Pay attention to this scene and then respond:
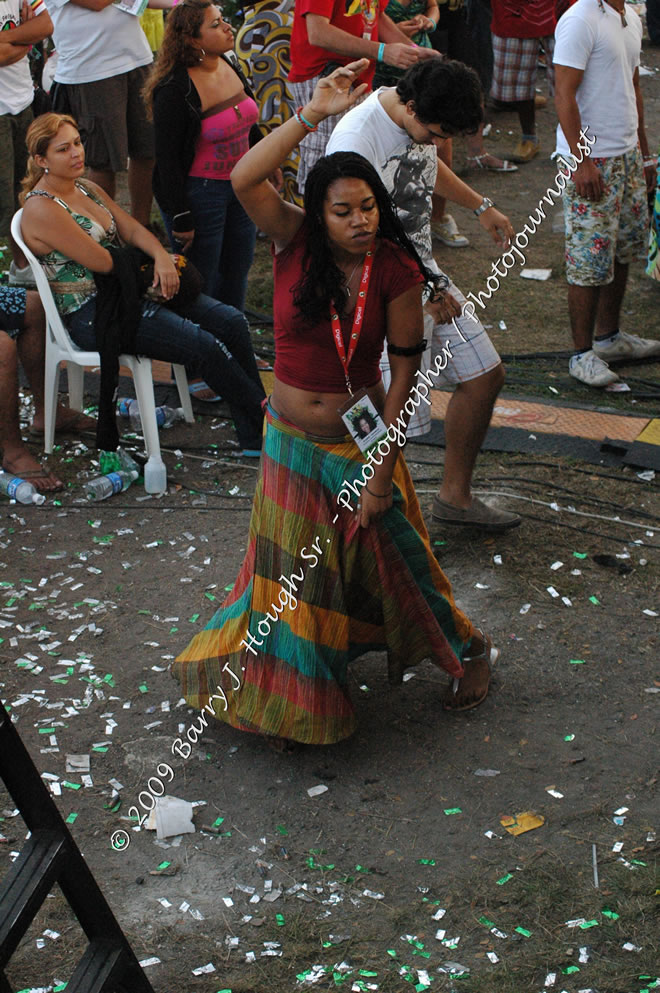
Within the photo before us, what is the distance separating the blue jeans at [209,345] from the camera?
5.45 meters

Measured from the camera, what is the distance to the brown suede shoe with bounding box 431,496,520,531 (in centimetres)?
487

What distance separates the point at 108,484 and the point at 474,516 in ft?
5.75

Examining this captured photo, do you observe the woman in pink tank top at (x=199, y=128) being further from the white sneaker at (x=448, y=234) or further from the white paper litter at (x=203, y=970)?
the white paper litter at (x=203, y=970)

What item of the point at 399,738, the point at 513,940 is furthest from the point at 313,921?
the point at 399,738

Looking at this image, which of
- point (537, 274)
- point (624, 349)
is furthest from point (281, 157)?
point (537, 274)

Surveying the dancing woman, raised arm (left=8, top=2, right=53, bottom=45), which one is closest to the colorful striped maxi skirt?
the dancing woman

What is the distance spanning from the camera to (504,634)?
437 centimetres

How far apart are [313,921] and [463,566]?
77.2 inches

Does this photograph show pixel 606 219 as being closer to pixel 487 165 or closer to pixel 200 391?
pixel 200 391

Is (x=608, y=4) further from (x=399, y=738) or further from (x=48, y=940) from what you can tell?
(x=48, y=940)

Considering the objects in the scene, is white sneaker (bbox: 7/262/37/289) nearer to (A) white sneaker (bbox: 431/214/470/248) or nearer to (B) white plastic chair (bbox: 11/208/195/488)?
(B) white plastic chair (bbox: 11/208/195/488)

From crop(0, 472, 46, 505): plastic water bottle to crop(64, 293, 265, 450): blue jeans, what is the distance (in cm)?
72

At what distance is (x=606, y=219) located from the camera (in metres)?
6.00

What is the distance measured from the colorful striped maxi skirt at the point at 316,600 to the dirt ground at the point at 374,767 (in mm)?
246
